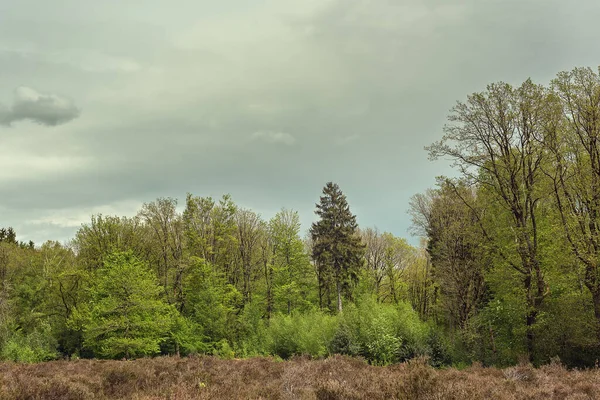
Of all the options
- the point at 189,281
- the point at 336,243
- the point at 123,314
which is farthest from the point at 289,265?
the point at 123,314

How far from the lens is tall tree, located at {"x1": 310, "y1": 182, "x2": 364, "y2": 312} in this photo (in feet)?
129

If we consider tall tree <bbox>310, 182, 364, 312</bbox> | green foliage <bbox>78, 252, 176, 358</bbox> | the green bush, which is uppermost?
tall tree <bbox>310, 182, 364, 312</bbox>

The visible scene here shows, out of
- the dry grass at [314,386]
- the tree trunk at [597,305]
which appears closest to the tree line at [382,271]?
the tree trunk at [597,305]

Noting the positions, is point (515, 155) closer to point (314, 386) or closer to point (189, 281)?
point (314, 386)

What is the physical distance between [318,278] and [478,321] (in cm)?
2137

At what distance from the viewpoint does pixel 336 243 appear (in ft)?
130

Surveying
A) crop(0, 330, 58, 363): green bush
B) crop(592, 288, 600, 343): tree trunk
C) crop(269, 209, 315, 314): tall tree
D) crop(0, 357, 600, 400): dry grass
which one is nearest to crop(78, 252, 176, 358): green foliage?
crop(0, 330, 58, 363): green bush

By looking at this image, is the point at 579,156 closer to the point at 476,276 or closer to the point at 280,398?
the point at 476,276

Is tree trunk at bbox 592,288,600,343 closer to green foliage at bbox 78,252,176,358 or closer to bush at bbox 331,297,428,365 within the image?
bush at bbox 331,297,428,365

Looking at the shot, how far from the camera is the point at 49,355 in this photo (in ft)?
102

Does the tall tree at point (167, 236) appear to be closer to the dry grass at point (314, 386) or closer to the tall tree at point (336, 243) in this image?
the tall tree at point (336, 243)

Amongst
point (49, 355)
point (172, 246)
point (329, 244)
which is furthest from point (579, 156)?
point (49, 355)

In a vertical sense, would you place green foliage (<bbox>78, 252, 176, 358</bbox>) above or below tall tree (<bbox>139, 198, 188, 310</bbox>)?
below

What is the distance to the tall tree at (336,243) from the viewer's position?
3944 centimetres
